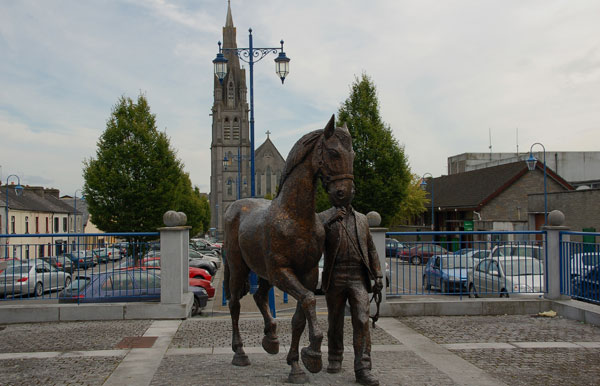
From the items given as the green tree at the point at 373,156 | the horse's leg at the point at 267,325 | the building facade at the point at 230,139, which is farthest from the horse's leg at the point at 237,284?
the building facade at the point at 230,139

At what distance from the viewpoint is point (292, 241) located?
5.34m

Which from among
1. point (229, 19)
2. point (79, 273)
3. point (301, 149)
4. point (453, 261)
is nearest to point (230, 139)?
point (229, 19)

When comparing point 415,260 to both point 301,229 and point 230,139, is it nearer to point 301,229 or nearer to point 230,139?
point 301,229

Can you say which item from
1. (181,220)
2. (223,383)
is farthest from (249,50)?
(223,383)

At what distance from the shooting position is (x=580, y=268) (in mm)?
10227

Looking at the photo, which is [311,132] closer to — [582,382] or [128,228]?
[582,382]

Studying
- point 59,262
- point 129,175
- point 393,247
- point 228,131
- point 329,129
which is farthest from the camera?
point 228,131

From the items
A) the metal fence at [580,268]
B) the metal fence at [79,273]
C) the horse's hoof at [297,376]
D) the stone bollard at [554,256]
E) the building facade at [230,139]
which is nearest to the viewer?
the horse's hoof at [297,376]

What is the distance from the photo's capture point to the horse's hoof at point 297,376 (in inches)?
220

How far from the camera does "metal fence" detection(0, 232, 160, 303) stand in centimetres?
1040

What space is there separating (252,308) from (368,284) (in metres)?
8.88

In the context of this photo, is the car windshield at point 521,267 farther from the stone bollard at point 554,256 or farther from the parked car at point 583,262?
the parked car at point 583,262

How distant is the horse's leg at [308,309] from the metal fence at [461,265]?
594cm

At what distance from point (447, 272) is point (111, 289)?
7.45m
